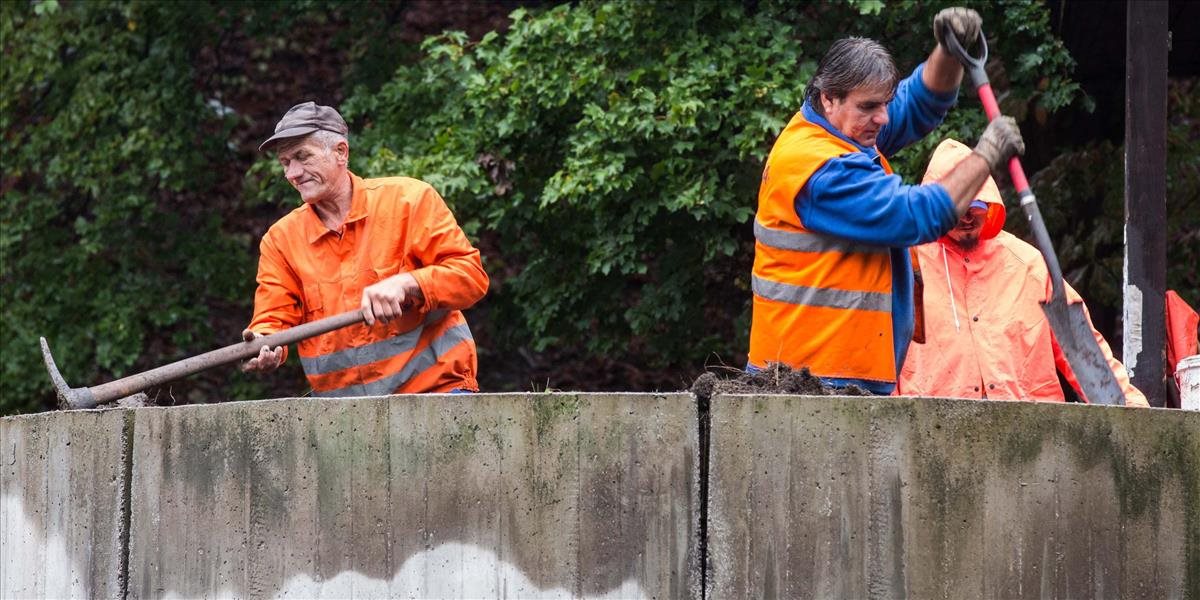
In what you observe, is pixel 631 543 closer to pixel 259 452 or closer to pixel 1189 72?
pixel 259 452

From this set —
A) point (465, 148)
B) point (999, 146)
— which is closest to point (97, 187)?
point (465, 148)

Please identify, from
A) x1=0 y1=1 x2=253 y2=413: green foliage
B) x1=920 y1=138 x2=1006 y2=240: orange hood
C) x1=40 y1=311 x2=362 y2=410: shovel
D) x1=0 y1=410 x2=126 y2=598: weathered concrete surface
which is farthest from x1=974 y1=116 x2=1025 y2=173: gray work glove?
x1=0 y1=1 x2=253 y2=413: green foliage

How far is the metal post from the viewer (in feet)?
25.3

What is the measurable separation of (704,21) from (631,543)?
5337 mm

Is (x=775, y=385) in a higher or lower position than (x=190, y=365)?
lower

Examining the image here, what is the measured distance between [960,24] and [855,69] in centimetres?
48

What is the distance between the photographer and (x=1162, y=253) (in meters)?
7.79

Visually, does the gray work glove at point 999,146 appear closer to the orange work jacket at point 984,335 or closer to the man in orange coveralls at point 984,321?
the man in orange coveralls at point 984,321

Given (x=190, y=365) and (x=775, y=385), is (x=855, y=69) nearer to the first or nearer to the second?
(x=775, y=385)

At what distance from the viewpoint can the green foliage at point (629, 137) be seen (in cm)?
910

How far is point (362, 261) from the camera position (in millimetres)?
5723

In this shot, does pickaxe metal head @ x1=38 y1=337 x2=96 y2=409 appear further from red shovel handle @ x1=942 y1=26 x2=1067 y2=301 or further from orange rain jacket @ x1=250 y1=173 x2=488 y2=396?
red shovel handle @ x1=942 y1=26 x2=1067 y2=301

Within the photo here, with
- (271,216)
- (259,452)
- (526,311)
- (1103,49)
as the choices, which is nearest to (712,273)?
(526,311)

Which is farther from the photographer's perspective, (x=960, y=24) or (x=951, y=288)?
(x=951, y=288)
